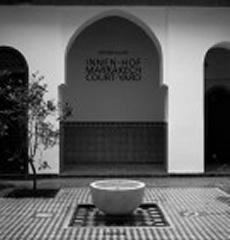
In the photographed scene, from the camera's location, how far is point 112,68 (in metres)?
16.2

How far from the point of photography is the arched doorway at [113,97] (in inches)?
637

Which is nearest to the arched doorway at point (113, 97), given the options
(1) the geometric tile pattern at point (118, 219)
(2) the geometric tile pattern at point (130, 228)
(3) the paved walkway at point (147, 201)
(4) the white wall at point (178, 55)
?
(4) the white wall at point (178, 55)

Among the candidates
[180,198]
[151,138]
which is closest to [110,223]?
[180,198]

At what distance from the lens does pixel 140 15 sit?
1388 cm

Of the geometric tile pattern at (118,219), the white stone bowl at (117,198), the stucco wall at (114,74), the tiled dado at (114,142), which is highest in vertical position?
the stucco wall at (114,74)

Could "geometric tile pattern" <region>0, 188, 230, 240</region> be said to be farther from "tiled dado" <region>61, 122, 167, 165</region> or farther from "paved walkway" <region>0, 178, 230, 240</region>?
"tiled dado" <region>61, 122, 167, 165</region>

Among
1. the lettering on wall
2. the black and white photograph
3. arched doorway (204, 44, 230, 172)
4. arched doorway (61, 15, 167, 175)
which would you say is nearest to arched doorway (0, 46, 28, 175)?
the black and white photograph

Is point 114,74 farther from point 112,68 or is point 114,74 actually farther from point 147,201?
point 147,201

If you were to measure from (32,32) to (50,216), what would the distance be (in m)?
5.95

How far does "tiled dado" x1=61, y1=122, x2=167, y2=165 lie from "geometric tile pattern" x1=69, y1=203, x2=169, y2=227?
6.34 metres

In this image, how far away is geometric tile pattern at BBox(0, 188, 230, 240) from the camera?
305 inches

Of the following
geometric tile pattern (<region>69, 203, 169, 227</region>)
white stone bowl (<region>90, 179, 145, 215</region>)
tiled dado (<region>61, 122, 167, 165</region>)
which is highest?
tiled dado (<region>61, 122, 167, 165</region>)

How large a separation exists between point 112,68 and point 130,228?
8.61m

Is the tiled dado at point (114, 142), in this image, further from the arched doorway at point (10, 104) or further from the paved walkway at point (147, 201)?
the paved walkway at point (147, 201)
